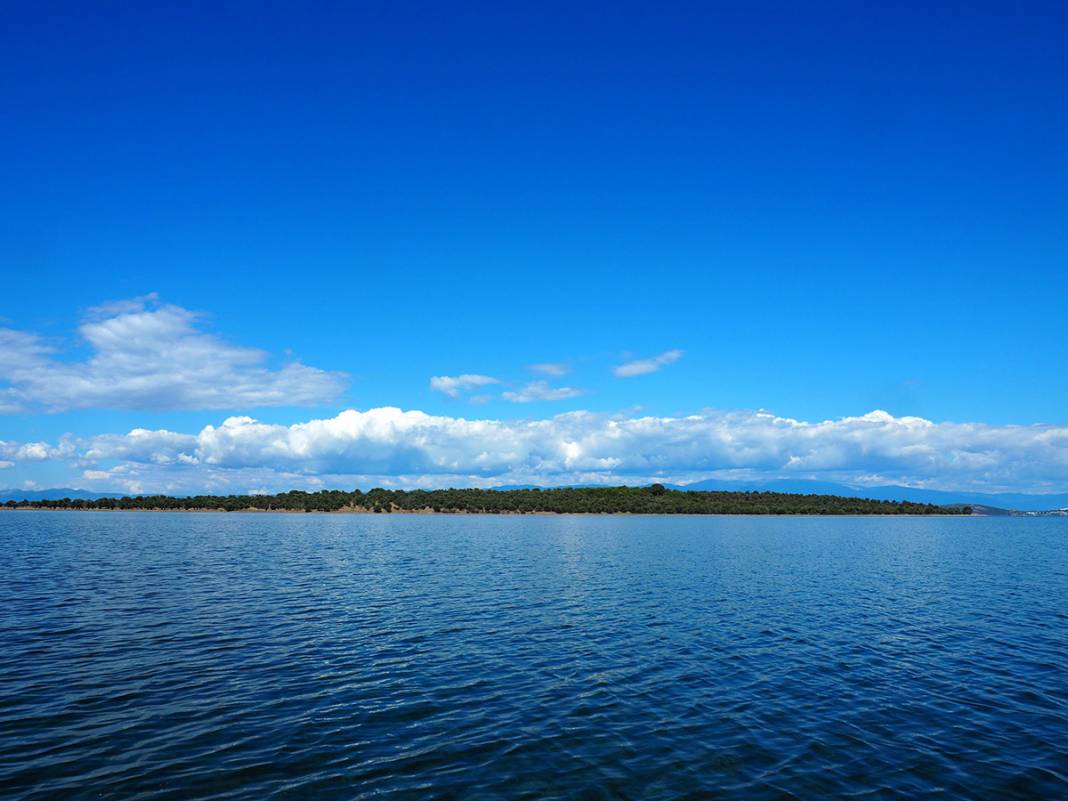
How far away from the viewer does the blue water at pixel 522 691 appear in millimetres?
20406

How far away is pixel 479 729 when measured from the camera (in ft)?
79.9

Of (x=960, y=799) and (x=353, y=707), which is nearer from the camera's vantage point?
(x=960, y=799)

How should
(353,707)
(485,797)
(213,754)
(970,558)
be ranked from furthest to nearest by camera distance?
(970,558) < (353,707) < (213,754) < (485,797)

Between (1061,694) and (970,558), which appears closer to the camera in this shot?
(1061,694)

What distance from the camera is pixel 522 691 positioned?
29156mm

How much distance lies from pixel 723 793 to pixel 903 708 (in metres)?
13.6

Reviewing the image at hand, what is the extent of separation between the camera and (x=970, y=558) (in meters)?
108

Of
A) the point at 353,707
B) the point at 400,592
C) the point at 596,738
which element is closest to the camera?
the point at 596,738

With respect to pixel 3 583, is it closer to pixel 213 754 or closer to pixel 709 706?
pixel 213 754

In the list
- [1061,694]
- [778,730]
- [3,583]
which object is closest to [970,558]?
[1061,694]

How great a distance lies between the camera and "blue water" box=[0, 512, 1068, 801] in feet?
66.9

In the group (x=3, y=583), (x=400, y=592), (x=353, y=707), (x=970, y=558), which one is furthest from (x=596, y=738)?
(x=970, y=558)

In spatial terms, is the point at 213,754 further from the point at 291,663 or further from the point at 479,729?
the point at 291,663

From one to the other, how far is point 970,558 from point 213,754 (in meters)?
121
